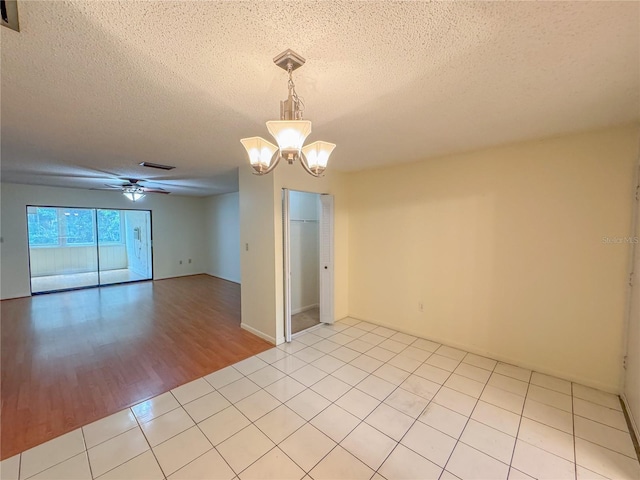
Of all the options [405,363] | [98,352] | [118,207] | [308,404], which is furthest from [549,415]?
[118,207]

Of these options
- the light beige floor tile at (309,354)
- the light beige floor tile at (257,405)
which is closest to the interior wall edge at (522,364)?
the light beige floor tile at (309,354)

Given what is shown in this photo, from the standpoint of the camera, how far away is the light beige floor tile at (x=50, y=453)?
1693 millimetres

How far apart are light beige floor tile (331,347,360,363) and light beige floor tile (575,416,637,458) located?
6.34ft

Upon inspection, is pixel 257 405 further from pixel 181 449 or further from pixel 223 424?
pixel 181 449

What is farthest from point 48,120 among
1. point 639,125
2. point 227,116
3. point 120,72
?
point 639,125

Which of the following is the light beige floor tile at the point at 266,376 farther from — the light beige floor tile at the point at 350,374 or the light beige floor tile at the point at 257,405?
the light beige floor tile at the point at 350,374

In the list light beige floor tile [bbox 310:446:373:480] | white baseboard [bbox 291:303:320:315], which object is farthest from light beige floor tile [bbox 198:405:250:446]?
white baseboard [bbox 291:303:320:315]

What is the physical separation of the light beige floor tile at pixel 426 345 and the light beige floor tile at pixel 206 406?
2356 millimetres

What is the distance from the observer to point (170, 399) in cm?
238

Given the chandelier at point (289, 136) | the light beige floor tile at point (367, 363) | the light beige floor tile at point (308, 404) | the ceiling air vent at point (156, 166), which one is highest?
the ceiling air vent at point (156, 166)

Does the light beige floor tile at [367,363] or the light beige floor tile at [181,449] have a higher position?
the light beige floor tile at [367,363]

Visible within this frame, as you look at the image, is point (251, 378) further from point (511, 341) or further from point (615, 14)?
point (615, 14)

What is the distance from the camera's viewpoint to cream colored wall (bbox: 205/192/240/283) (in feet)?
23.1

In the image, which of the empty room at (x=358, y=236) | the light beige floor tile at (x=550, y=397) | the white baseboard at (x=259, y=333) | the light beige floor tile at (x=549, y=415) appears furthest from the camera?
the white baseboard at (x=259, y=333)
